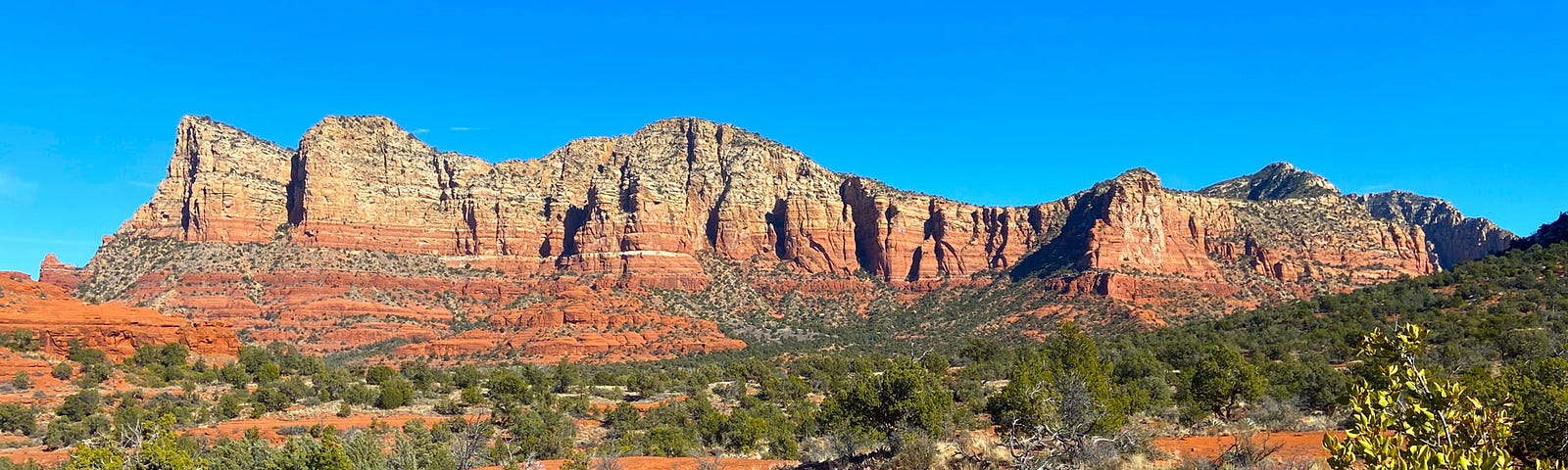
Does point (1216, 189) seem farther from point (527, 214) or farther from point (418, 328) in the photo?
point (418, 328)

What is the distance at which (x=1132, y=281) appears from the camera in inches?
3750

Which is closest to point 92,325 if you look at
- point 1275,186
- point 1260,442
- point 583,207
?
point 1260,442

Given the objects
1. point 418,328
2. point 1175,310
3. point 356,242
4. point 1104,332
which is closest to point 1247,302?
point 1175,310

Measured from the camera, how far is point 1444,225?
149 m

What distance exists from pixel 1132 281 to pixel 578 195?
8837 cm

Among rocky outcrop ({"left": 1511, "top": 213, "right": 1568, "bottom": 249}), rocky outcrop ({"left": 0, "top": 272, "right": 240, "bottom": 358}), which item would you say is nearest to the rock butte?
rocky outcrop ({"left": 1511, "top": 213, "right": 1568, "bottom": 249})

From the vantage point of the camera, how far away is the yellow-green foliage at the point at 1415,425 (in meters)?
4.04

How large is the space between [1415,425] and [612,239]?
387 ft

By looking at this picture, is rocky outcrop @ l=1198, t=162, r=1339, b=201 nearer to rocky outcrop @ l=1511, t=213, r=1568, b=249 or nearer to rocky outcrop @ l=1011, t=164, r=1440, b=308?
rocky outcrop @ l=1011, t=164, r=1440, b=308

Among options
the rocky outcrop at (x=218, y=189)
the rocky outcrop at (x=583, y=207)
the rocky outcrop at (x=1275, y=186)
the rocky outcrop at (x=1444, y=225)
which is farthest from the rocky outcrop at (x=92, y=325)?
the rocky outcrop at (x=1444, y=225)

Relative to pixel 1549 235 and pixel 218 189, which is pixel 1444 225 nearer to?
pixel 1549 235

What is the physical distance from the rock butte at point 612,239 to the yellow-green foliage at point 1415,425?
8103 centimetres

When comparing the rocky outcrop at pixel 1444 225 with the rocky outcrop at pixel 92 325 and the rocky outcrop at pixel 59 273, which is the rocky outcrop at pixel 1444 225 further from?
the rocky outcrop at pixel 59 273

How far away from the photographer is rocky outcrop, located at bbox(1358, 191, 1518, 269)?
132625 mm
